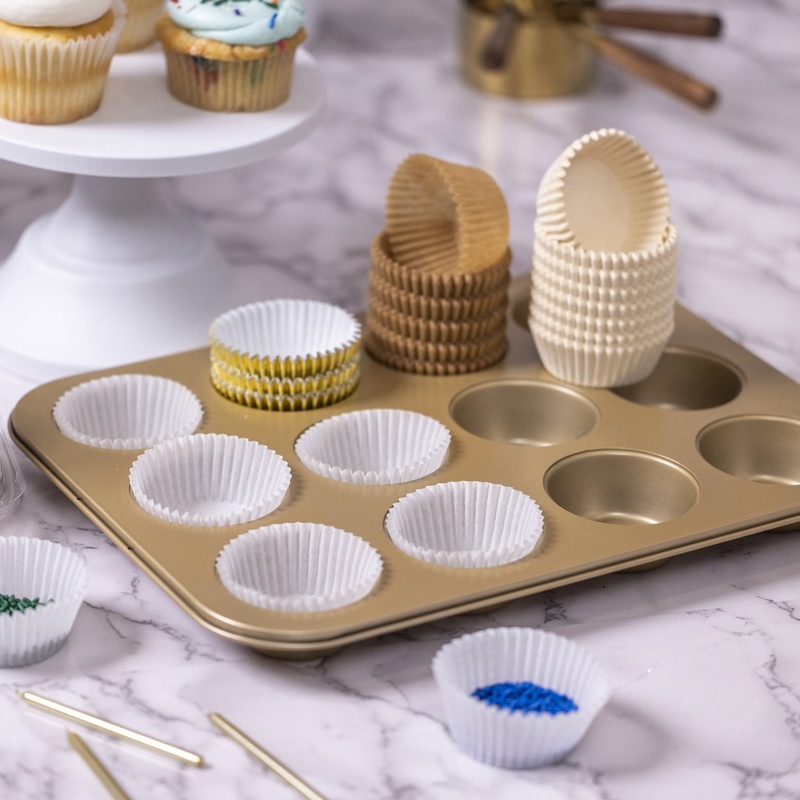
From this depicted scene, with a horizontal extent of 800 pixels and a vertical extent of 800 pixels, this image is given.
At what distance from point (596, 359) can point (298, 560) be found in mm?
288

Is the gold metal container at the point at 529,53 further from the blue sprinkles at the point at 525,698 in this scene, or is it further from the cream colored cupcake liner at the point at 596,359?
the blue sprinkles at the point at 525,698

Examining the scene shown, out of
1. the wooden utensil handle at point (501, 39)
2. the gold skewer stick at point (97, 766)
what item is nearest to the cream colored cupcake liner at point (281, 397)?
the gold skewer stick at point (97, 766)

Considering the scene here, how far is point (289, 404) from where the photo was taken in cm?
106

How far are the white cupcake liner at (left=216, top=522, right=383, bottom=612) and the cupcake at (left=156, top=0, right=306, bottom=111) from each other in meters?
0.37

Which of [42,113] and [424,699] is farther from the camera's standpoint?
[42,113]

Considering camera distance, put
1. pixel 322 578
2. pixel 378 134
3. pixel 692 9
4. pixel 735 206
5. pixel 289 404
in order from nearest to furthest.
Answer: pixel 322 578, pixel 289 404, pixel 735 206, pixel 378 134, pixel 692 9

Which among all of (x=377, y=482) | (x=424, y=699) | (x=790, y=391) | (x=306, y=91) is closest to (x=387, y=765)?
(x=424, y=699)

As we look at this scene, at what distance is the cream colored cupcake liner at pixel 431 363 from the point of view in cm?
111

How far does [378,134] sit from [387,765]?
3.09ft

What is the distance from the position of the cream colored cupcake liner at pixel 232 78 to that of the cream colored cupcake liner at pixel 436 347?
0.65ft

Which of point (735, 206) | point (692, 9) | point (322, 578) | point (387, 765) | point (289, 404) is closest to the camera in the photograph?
point (387, 765)

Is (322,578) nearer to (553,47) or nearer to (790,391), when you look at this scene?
(790,391)

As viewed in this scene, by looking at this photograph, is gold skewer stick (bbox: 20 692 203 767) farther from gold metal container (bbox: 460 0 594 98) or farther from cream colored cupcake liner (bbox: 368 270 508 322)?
gold metal container (bbox: 460 0 594 98)

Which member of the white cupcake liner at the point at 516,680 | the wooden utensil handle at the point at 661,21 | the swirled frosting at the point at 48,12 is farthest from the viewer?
the wooden utensil handle at the point at 661,21
